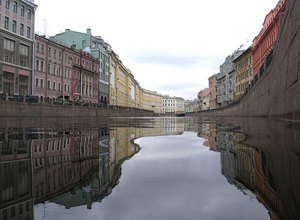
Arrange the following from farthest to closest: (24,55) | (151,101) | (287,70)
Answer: (151,101) → (24,55) → (287,70)

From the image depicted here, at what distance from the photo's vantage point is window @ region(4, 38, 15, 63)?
115 feet

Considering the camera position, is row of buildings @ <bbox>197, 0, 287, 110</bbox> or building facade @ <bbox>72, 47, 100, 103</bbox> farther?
building facade @ <bbox>72, 47, 100, 103</bbox>

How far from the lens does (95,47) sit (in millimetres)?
66812

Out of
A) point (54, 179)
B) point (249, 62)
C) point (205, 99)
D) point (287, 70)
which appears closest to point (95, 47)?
point (249, 62)

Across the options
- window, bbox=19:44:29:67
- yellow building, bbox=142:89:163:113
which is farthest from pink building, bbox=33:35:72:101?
yellow building, bbox=142:89:163:113

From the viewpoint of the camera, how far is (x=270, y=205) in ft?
5.86

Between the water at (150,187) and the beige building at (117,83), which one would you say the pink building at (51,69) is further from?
the water at (150,187)

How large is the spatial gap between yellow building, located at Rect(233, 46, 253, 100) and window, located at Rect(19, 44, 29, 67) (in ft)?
152

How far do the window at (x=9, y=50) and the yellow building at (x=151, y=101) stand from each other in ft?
412

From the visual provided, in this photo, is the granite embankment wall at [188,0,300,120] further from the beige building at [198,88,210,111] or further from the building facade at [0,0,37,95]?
the beige building at [198,88,210,111]

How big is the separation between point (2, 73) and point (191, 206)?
125ft

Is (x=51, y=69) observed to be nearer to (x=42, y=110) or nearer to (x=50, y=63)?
(x=50, y=63)

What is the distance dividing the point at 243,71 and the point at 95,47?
37.3 meters

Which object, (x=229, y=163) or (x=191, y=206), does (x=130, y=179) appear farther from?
(x=229, y=163)
